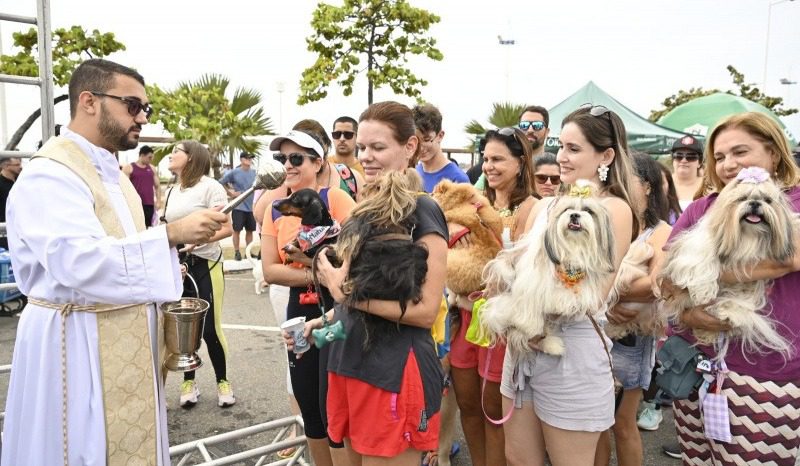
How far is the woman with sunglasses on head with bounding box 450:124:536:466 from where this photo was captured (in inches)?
121

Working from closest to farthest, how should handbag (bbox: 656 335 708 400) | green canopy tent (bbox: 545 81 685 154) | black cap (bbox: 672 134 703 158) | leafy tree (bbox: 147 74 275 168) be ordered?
handbag (bbox: 656 335 708 400) → black cap (bbox: 672 134 703 158) → green canopy tent (bbox: 545 81 685 154) → leafy tree (bbox: 147 74 275 168)

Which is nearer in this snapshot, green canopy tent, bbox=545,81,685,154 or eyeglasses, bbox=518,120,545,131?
eyeglasses, bbox=518,120,545,131

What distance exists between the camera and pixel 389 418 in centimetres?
199

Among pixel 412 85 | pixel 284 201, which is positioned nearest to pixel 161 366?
pixel 284 201

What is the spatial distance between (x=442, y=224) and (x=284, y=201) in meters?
0.75

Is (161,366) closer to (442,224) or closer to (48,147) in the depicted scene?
→ (48,147)

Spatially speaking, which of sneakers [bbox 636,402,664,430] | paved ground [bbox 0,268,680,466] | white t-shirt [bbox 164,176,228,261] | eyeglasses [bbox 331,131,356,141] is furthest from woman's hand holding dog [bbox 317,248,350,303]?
sneakers [bbox 636,402,664,430]

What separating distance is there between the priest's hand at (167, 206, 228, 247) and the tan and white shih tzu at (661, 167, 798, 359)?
2097 millimetres

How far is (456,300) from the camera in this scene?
3.21m

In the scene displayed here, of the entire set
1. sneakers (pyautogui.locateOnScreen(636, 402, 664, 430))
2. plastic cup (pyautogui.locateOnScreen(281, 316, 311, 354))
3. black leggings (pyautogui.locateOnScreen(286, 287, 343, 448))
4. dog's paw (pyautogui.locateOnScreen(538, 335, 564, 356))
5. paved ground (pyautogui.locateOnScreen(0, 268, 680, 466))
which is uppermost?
plastic cup (pyautogui.locateOnScreen(281, 316, 311, 354))

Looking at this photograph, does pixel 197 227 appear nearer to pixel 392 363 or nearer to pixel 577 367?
pixel 392 363

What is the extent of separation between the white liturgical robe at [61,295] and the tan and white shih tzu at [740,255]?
7.64 feet

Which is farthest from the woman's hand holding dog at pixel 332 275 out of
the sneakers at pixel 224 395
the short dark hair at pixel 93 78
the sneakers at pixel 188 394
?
the sneakers at pixel 188 394

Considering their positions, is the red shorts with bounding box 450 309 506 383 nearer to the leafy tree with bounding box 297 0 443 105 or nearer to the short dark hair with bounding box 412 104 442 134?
the short dark hair with bounding box 412 104 442 134
